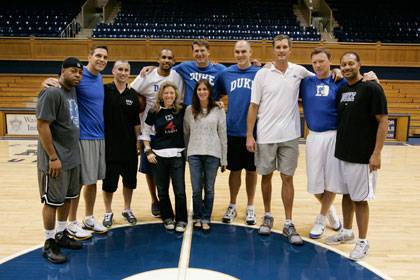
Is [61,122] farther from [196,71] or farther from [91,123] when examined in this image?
[196,71]

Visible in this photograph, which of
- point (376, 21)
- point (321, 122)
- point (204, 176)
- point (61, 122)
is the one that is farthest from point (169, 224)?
point (376, 21)

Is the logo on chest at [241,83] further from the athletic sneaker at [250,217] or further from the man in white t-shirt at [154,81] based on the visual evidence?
the athletic sneaker at [250,217]

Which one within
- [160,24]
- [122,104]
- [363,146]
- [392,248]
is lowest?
[392,248]

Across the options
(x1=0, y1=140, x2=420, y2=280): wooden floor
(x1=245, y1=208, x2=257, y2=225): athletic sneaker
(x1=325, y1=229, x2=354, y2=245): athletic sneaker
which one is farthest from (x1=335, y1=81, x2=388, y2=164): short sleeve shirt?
(x1=245, y1=208, x2=257, y2=225): athletic sneaker

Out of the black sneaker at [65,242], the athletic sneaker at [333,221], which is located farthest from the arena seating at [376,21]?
the black sneaker at [65,242]

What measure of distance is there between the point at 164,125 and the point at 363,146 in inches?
70.0

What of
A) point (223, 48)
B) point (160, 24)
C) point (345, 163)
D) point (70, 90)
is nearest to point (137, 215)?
point (70, 90)

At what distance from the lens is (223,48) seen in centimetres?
1252

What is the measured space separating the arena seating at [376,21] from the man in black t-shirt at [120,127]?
1094 centimetres

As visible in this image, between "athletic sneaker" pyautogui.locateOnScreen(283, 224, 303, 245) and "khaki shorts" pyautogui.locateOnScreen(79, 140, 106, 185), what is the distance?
183 centimetres

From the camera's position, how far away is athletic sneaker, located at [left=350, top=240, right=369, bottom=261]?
340 cm

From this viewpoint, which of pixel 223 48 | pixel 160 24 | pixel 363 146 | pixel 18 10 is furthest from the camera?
pixel 18 10

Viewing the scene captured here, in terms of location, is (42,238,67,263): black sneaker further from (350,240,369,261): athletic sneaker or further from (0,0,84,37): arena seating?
(0,0,84,37): arena seating

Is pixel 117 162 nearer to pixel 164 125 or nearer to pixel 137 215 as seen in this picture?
pixel 164 125
